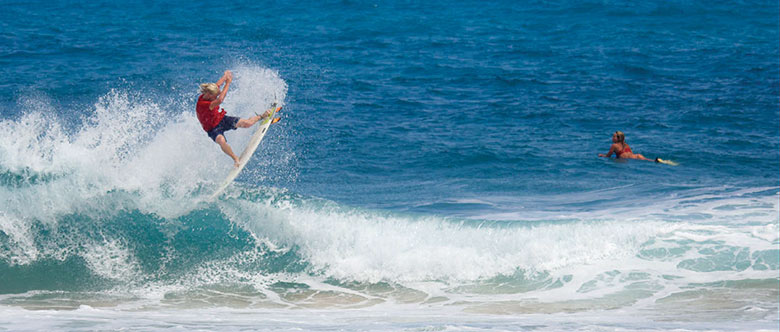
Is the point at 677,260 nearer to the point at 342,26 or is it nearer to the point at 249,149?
the point at 249,149

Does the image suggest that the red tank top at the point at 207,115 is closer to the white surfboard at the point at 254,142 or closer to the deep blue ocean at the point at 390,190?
the white surfboard at the point at 254,142

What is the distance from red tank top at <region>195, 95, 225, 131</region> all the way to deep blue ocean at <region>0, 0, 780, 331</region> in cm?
170

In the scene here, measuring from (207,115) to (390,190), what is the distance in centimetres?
417

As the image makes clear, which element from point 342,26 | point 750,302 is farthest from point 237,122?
point 342,26

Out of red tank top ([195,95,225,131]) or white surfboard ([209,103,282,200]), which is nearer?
red tank top ([195,95,225,131])

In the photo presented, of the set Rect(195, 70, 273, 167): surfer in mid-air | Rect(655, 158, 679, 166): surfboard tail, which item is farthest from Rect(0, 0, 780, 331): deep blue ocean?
Rect(195, 70, 273, 167): surfer in mid-air

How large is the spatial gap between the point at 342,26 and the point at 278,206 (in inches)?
664

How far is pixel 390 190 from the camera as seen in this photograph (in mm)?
13555

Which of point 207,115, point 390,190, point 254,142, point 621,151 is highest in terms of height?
point 207,115

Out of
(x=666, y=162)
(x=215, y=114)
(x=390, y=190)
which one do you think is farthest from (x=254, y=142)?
(x=666, y=162)

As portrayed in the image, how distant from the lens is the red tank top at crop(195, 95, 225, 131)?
34.0 ft

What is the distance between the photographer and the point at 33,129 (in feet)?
44.8

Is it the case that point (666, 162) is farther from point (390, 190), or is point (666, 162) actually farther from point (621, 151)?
point (390, 190)

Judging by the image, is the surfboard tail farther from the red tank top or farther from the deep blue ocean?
the red tank top
